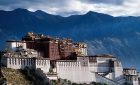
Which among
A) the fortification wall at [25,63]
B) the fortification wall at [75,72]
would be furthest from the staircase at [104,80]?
the fortification wall at [25,63]

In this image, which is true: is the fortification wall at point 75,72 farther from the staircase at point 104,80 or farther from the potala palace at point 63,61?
the staircase at point 104,80

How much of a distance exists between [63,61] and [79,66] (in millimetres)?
5163

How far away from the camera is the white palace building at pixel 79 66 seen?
5349 inches

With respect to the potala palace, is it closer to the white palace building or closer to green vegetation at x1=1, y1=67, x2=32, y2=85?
the white palace building

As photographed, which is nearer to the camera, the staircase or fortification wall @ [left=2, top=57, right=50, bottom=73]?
fortification wall @ [left=2, top=57, right=50, bottom=73]

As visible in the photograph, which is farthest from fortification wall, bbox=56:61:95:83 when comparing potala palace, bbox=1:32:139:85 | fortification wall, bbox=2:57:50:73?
fortification wall, bbox=2:57:50:73

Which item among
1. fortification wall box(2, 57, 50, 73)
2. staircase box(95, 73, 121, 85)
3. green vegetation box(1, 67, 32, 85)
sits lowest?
staircase box(95, 73, 121, 85)

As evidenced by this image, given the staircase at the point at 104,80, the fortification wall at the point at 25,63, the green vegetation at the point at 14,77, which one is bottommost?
the staircase at the point at 104,80

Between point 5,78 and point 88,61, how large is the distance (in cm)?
2671

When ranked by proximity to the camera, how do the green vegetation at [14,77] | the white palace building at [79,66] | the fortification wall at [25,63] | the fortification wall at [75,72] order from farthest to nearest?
the fortification wall at [75,72]
the white palace building at [79,66]
the fortification wall at [25,63]
the green vegetation at [14,77]

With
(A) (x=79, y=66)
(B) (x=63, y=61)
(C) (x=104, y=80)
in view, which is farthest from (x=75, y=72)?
(C) (x=104, y=80)

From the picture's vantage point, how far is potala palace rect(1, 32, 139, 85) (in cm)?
13638

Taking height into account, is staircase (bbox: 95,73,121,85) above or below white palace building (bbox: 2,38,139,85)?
below

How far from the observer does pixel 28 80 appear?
13350cm
